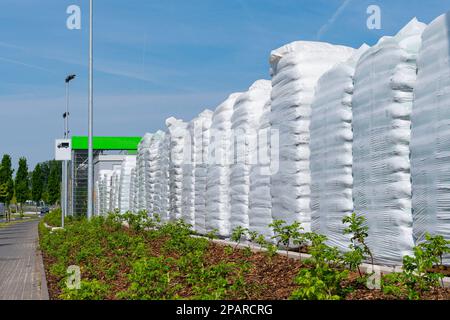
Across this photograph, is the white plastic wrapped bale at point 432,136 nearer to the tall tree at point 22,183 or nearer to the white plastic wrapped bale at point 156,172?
the white plastic wrapped bale at point 156,172

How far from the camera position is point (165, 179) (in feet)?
62.7

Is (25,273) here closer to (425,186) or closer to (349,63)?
(349,63)

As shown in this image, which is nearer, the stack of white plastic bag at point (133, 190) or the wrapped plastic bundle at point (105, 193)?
the stack of white plastic bag at point (133, 190)

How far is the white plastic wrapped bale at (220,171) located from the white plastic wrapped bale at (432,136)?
6.44m

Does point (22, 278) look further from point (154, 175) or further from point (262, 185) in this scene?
point (154, 175)

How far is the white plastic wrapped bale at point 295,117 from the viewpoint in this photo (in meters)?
9.40

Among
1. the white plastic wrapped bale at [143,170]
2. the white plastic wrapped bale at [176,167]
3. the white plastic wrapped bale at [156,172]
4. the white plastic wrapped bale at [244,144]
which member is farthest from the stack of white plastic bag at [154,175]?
the white plastic wrapped bale at [244,144]

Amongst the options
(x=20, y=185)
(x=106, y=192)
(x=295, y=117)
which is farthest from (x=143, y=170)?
(x=20, y=185)

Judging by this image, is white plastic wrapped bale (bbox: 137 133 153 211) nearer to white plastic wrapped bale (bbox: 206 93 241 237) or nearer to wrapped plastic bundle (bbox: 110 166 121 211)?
wrapped plastic bundle (bbox: 110 166 121 211)

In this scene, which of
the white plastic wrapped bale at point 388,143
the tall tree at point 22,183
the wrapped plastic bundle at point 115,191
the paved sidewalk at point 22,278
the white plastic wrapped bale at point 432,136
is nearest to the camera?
the white plastic wrapped bale at point 432,136

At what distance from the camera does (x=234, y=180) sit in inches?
490

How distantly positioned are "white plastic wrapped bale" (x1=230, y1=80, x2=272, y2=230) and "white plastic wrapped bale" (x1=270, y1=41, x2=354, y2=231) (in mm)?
1779
